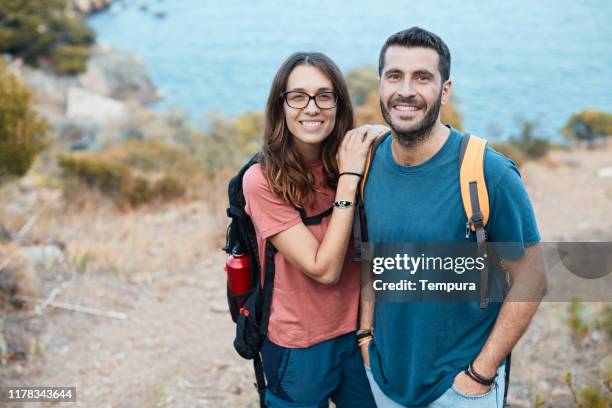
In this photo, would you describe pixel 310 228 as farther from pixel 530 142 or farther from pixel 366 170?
pixel 530 142

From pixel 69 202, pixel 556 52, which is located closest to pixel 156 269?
pixel 69 202

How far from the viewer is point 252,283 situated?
8.27ft

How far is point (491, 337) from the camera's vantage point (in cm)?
196

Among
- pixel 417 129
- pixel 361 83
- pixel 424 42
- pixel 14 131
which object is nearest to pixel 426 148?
pixel 417 129

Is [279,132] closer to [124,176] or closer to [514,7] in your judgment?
[124,176]

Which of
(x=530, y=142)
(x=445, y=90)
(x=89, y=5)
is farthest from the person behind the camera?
(x=89, y=5)

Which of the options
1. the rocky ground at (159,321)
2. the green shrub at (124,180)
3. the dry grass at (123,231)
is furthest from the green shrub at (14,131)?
the green shrub at (124,180)

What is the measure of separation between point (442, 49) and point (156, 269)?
5316 millimetres

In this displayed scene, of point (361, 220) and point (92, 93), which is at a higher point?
point (92, 93)

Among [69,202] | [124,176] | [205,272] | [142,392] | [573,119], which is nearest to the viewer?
[142,392]

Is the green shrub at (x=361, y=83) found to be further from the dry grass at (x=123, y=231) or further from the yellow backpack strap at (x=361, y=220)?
the yellow backpack strap at (x=361, y=220)

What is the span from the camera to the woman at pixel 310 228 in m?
2.14

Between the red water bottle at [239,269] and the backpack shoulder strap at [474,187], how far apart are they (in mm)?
1009

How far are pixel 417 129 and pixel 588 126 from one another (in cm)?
2043
